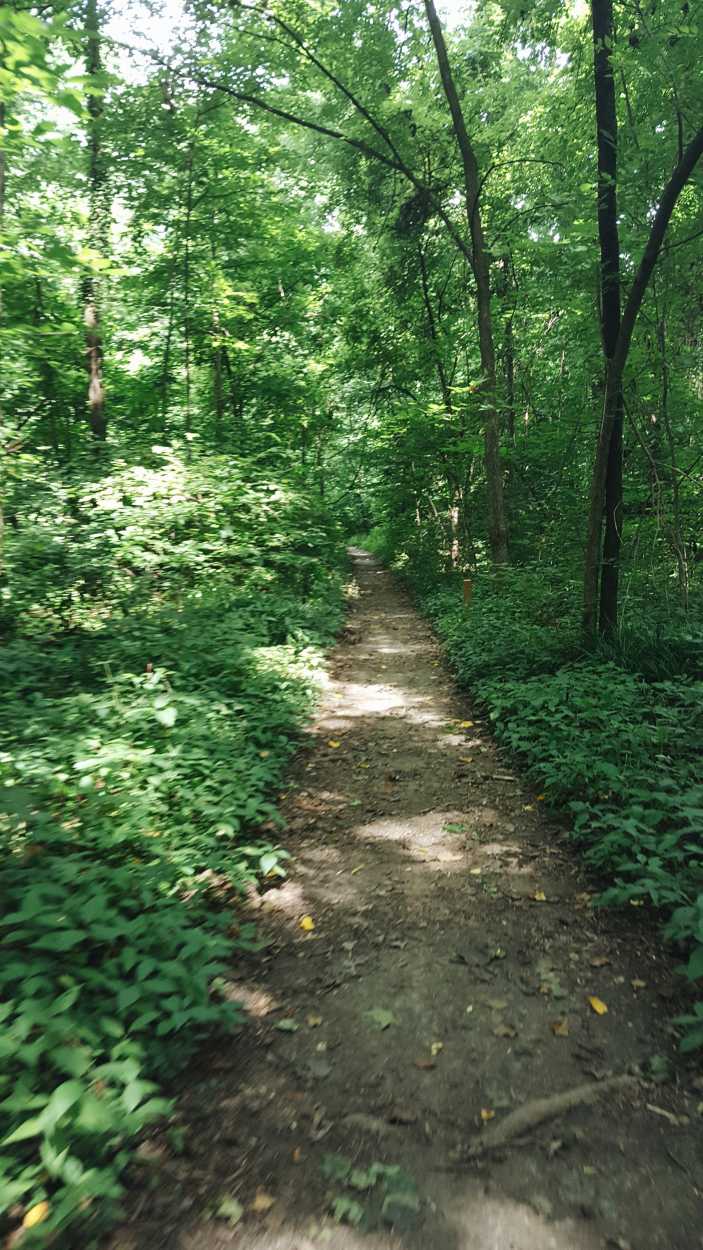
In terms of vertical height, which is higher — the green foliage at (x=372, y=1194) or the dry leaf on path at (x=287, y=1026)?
the green foliage at (x=372, y=1194)

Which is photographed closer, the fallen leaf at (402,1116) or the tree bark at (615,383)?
the fallen leaf at (402,1116)

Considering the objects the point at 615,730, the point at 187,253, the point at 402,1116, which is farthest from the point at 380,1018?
the point at 187,253

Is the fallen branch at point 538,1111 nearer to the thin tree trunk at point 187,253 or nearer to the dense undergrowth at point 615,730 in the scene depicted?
the dense undergrowth at point 615,730

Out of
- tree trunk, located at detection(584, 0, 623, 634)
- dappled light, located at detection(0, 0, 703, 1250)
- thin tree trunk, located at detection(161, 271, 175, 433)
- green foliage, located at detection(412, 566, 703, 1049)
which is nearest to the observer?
dappled light, located at detection(0, 0, 703, 1250)

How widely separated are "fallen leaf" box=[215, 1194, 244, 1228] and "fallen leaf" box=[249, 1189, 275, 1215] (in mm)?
40

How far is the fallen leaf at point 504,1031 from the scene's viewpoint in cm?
280

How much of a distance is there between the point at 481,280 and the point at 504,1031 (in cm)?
1100

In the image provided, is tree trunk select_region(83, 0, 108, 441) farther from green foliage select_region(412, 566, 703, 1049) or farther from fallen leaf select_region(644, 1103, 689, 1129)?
fallen leaf select_region(644, 1103, 689, 1129)

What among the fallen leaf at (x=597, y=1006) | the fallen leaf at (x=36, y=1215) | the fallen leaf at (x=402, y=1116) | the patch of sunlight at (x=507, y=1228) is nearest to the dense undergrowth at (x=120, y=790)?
the fallen leaf at (x=36, y=1215)

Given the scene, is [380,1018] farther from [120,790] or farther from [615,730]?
[615,730]

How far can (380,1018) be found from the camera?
292 cm

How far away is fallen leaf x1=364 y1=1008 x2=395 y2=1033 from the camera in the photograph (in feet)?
9.44

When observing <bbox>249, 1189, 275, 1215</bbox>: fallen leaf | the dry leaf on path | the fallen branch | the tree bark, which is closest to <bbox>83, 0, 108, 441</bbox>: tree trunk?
the tree bark

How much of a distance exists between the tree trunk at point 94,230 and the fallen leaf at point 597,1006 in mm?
10906
